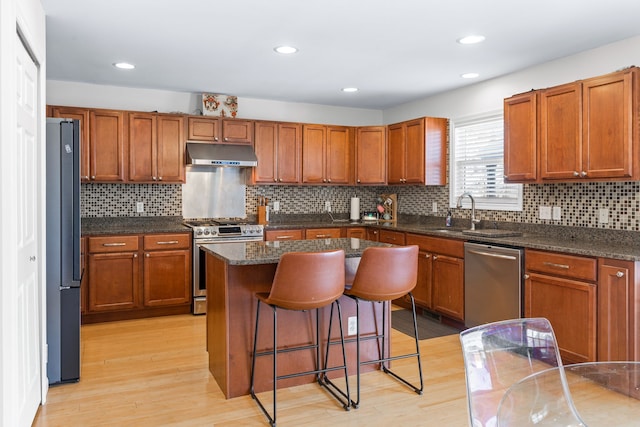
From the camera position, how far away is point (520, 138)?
3998mm

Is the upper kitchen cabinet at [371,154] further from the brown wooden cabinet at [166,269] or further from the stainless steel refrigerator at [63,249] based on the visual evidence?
the stainless steel refrigerator at [63,249]

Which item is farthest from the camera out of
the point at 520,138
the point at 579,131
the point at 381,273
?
the point at 520,138

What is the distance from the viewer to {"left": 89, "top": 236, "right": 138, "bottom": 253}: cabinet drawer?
457cm

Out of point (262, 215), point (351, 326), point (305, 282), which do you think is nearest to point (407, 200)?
point (262, 215)

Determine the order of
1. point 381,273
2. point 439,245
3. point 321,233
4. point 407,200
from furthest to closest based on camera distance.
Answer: point 407,200, point 321,233, point 439,245, point 381,273

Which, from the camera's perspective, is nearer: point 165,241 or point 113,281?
point 113,281

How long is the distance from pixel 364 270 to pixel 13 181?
1824 millimetres

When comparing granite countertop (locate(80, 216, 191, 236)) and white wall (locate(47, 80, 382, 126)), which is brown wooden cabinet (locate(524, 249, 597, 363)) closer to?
granite countertop (locate(80, 216, 191, 236))

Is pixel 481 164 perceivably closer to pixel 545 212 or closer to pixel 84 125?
pixel 545 212

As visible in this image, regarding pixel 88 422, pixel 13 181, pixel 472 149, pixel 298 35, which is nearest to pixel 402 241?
pixel 472 149

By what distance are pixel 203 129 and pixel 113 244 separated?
1572mm

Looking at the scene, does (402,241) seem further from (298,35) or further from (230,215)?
(298,35)

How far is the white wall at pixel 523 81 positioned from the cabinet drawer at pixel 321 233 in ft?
5.76

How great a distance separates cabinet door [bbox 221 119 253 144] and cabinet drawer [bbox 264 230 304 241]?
108 cm
